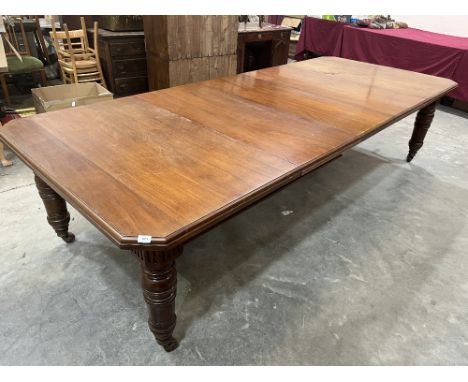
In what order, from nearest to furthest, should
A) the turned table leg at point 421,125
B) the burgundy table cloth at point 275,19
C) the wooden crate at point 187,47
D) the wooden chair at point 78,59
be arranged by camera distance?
the turned table leg at point 421,125, the wooden crate at point 187,47, the wooden chair at point 78,59, the burgundy table cloth at point 275,19

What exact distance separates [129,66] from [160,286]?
3.15 m

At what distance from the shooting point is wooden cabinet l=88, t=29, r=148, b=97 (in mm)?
3471

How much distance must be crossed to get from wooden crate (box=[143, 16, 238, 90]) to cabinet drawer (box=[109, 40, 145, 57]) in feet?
0.78

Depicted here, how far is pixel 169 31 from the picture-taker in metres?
2.97

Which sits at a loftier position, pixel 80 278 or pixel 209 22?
pixel 209 22

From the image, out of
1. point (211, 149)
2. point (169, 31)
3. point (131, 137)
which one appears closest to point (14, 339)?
point (131, 137)

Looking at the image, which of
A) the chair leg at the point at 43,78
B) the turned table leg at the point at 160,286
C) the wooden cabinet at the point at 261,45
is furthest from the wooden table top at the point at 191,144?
the chair leg at the point at 43,78

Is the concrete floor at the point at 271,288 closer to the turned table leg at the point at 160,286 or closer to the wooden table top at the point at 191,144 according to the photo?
the turned table leg at the point at 160,286

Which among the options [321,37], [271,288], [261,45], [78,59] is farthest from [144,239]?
[321,37]

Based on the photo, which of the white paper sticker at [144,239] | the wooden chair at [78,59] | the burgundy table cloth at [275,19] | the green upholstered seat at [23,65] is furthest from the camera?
the burgundy table cloth at [275,19]

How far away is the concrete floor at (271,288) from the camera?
50.7 inches

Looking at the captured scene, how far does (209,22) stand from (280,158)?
7.97 feet

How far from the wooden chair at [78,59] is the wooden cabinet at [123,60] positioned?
0.11 meters

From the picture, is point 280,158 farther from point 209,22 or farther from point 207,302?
point 209,22
